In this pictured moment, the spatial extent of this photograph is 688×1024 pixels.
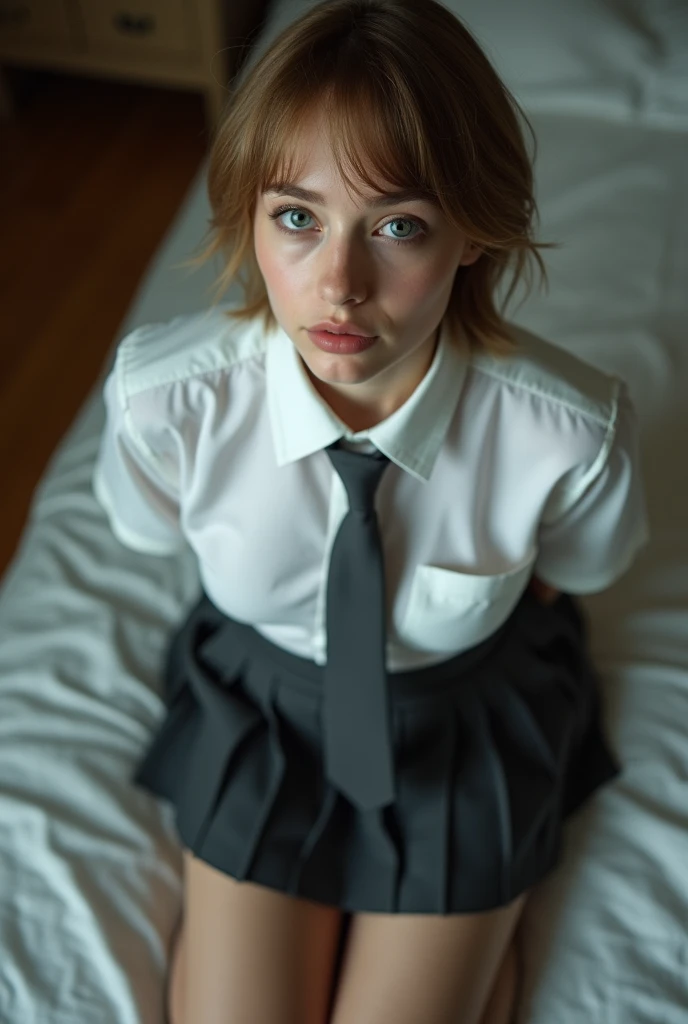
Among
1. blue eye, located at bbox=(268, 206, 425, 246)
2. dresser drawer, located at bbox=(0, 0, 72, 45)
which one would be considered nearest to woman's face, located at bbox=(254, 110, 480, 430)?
blue eye, located at bbox=(268, 206, 425, 246)

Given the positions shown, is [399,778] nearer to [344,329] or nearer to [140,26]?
[344,329]

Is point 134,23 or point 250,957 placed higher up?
point 134,23

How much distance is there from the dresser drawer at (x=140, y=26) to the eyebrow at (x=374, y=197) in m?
1.90

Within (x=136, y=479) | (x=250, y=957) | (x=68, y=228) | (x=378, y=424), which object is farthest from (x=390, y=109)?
(x=68, y=228)

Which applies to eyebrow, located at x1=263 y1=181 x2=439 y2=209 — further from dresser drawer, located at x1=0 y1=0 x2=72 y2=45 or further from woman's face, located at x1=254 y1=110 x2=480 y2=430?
dresser drawer, located at x1=0 y1=0 x2=72 y2=45

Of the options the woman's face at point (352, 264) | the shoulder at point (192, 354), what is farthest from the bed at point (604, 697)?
the woman's face at point (352, 264)

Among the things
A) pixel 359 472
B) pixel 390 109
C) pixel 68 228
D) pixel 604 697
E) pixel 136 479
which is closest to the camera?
pixel 390 109

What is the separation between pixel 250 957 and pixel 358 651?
306 mm

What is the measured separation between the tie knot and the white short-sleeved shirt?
0.6 inches

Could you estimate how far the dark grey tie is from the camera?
891 millimetres

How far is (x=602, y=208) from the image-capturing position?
171 cm

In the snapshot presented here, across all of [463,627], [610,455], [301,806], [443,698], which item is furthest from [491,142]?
[301,806]

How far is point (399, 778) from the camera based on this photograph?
3.40ft

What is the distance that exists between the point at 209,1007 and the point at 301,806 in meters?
0.20
